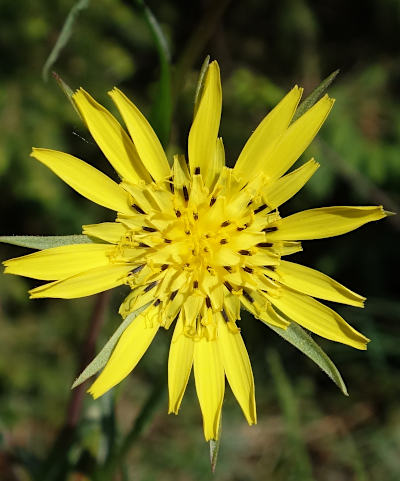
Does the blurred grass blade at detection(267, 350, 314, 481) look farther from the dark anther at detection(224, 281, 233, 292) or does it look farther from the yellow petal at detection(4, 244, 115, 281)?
the yellow petal at detection(4, 244, 115, 281)

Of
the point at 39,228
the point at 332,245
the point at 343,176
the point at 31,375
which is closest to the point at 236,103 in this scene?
the point at 343,176

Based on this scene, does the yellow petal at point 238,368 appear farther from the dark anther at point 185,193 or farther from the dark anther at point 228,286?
the dark anther at point 185,193

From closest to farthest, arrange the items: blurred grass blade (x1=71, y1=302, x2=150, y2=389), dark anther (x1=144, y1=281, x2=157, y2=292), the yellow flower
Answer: blurred grass blade (x1=71, y1=302, x2=150, y2=389) < the yellow flower < dark anther (x1=144, y1=281, x2=157, y2=292)

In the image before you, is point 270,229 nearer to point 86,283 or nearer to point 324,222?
point 324,222

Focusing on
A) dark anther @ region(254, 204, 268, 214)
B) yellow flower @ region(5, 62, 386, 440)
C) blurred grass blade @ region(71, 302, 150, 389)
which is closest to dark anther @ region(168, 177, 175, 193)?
yellow flower @ region(5, 62, 386, 440)

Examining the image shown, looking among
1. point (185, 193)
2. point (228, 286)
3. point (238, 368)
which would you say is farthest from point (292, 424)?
point (185, 193)

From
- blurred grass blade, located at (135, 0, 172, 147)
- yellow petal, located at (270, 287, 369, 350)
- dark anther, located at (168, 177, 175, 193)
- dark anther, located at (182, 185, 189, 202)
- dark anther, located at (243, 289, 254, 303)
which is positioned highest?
blurred grass blade, located at (135, 0, 172, 147)
